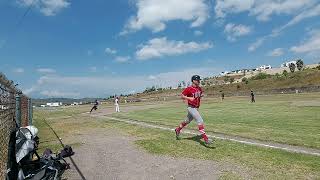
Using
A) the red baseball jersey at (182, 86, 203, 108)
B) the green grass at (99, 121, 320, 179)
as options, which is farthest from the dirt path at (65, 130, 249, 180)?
the red baseball jersey at (182, 86, 203, 108)

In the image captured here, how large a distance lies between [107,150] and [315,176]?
641 cm

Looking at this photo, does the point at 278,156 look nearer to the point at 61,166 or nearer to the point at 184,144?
the point at 184,144

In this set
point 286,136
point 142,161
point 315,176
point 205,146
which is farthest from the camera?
point 286,136

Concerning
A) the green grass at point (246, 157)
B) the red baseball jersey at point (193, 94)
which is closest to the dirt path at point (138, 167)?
the green grass at point (246, 157)

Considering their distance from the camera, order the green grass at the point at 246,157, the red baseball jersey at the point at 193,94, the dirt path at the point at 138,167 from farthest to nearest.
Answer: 1. the red baseball jersey at the point at 193,94
2. the dirt path at the point at 138,167
3. the green grass at the point at 246,157

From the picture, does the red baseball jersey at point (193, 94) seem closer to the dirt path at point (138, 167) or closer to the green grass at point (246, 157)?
the green grass at point (246, 157)

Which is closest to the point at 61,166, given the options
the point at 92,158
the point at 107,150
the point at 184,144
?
the point at 92,158

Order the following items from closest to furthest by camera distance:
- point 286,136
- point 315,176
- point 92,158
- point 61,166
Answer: point 315,176, point 61,166, point 92,158, point 286,136

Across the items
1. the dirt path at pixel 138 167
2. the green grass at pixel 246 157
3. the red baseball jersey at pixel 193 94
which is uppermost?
the red baseball jersey at pixel 193 94

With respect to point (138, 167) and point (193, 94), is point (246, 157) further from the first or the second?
point (193, 94)

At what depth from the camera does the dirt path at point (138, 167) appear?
8.48 meters

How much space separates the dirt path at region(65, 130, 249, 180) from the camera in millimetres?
8484

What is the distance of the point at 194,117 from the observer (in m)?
12.5

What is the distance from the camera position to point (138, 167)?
9383 millimetres
